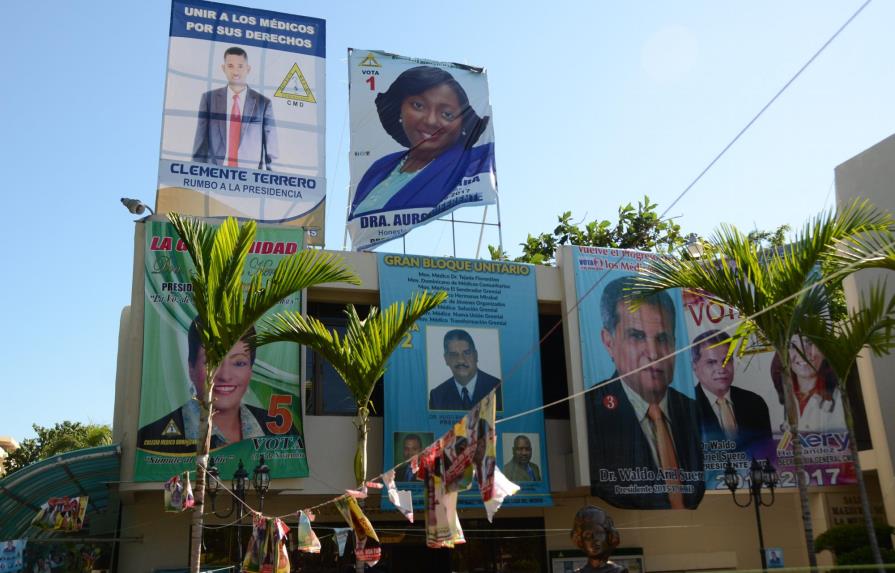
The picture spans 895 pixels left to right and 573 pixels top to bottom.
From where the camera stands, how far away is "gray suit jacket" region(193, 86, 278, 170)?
1883 cm

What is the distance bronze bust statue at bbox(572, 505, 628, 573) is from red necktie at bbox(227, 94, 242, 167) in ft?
45.9

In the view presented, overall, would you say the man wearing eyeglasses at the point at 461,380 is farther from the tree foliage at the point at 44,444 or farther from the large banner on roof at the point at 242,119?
the tree foliage at the point at 44,444

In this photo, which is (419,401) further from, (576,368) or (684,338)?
(684,338)

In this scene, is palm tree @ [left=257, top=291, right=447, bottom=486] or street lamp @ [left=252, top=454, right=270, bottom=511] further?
street lamp @ [left=252, top=454, right=270, bottom=511]

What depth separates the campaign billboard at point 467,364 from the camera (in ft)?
56.0

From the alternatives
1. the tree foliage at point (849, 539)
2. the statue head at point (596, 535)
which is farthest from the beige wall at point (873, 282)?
the statue head at point (596, 535)

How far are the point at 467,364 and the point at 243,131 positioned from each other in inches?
286

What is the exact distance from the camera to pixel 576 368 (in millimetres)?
18078

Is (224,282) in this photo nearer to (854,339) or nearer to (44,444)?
(854,339)

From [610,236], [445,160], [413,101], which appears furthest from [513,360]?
[610,236]

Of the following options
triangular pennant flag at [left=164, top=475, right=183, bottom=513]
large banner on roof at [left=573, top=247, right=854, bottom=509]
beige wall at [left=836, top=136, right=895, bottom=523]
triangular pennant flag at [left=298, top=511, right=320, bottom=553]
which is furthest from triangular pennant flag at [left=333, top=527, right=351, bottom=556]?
beige wall at [left=836, top=136, right=895, bottom=523]

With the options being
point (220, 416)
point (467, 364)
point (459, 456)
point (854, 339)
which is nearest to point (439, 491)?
point (459, 456)

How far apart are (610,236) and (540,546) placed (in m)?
13.6

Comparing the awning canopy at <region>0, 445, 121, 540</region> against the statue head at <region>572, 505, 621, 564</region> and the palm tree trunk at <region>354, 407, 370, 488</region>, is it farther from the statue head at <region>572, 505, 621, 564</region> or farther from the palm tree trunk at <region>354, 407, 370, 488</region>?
the statue head at <region>572, 505, 621, 564</region>
